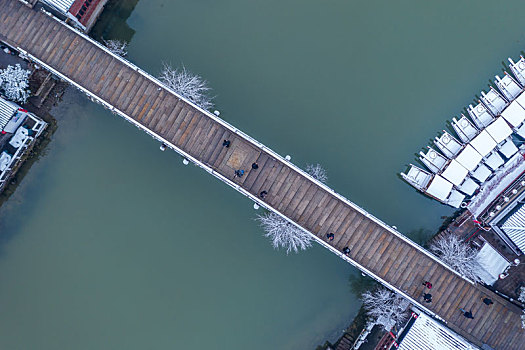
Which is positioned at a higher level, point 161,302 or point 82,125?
point 82,125

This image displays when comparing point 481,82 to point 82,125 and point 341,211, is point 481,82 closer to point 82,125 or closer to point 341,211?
point 341,211

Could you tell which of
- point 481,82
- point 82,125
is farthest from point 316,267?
point 82,125

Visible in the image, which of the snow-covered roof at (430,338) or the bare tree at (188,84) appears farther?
the bare tree at (188,84)

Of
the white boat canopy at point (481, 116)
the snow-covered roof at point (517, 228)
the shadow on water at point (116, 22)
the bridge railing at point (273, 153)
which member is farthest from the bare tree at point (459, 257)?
the shadow on water at point (116, 22)

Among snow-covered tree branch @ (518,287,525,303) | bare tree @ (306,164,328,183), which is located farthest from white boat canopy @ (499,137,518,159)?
bare tree @ (306,164,328,183)

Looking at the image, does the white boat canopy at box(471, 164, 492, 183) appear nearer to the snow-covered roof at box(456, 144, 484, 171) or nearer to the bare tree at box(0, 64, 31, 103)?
the snow-covered roof at box(456, 144, 484, 171)

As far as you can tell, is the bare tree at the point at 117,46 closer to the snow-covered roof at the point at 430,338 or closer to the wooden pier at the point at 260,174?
the wooden pier at the point at 260,174
